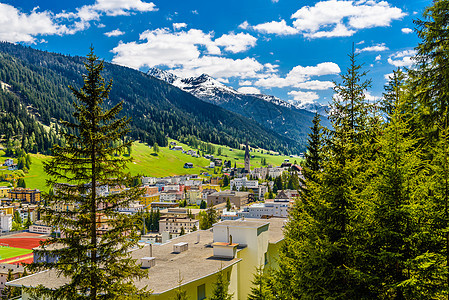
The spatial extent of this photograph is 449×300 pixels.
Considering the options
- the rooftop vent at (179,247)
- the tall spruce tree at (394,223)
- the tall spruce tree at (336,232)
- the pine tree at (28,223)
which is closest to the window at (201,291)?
the rooftop vent at (179,247)

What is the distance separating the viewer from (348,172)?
11336mm

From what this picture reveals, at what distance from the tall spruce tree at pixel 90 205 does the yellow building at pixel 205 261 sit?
245 inches

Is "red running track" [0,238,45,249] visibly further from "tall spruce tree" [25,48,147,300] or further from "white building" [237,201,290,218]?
"tall spruce tree" [25,48,147,300]

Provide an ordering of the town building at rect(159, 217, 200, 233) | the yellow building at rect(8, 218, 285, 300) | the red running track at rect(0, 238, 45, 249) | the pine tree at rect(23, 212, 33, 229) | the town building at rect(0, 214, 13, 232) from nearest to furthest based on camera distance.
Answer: the yellow building at rect(8, 218, 285, 300) → the town building at rect(159, 217, 200, 233) → the red running track at rect(0, 238, 45, 249) → the town building at rect(0, 214, 13, 232) → the pine tree at rect(23, 212, 33, 229)

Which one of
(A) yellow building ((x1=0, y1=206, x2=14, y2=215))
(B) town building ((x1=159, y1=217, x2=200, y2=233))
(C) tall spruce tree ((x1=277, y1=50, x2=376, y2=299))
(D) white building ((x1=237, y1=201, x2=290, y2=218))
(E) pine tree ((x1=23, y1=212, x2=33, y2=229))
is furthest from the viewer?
(A) yellow building ((x1=0, y1=206, x2=14, y2=215))

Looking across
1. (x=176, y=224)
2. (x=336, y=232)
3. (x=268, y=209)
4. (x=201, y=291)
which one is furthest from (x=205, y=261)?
(x=268, y=209)

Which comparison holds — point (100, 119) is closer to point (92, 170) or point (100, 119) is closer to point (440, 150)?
point (92, 170)

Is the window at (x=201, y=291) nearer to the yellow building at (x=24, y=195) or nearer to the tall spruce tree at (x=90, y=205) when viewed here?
the tall spruce tree at (x=90, y=205)

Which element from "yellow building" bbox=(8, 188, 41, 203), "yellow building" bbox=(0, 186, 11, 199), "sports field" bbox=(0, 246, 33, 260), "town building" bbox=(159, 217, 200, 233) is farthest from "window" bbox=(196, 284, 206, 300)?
"yellow building" bbox=(0, 186, 11, 199)

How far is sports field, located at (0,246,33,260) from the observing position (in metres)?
120

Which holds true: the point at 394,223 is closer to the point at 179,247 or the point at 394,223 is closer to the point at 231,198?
the point at 179,247

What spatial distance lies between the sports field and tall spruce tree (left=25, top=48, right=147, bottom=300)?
12574cm

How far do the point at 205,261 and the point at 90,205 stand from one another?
46.9 ft

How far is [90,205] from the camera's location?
1427 cm
